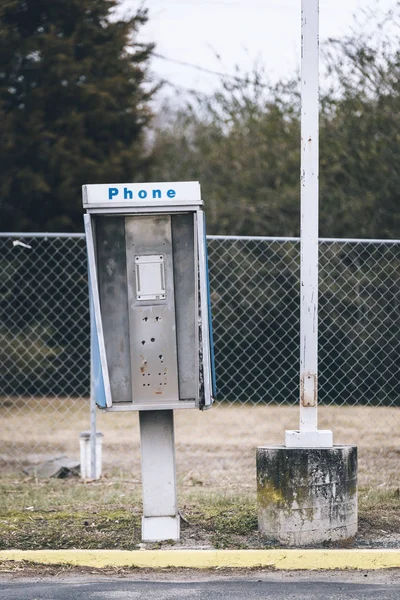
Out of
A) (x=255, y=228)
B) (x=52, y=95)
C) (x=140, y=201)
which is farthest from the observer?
(x=255, y=228)

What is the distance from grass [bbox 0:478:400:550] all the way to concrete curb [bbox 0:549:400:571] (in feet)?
0.65

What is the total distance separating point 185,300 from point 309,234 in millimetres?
893

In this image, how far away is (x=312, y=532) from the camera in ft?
18.0

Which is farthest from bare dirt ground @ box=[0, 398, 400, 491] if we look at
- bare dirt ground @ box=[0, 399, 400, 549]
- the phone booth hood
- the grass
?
the phone booth hood

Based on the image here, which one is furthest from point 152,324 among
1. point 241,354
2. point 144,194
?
point 241,354

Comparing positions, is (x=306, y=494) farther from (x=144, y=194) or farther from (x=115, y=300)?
(x=144, y=194)

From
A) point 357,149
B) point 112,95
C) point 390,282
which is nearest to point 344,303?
point 390,282

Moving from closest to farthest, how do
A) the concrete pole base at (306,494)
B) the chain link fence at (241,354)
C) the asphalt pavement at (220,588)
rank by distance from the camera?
the asphalt pavement at (220,588)
the concrete pole base at (306,494)
the chain link fence at (241,354)

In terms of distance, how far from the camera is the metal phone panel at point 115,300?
19.1ft

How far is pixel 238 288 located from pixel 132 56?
16.2ft

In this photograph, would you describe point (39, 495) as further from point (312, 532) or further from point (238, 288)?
point (238, 288)

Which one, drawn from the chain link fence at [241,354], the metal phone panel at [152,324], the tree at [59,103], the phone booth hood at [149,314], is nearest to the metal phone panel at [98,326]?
the phone booth hood at [149,314]

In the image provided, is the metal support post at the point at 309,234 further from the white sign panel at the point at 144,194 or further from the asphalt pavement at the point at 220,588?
the asphalt pavement at the point at 220,588

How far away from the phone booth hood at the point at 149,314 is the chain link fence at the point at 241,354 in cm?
328
